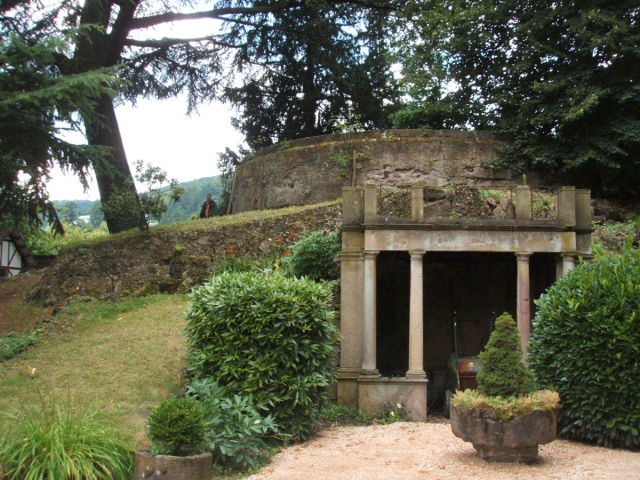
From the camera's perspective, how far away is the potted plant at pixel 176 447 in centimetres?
713

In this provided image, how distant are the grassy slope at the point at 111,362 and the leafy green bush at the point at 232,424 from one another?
796 mm

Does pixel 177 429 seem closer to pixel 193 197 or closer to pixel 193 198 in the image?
pixel 193 198

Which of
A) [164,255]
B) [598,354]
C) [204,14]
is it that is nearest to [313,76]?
[204,14]

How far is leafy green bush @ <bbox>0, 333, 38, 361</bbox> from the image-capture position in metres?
11.9

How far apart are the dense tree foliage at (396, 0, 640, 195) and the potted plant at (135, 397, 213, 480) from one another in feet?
40.0

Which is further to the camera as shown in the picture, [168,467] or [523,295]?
[523,295]

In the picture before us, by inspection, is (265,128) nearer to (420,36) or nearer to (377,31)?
(377,31)

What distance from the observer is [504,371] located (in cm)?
769

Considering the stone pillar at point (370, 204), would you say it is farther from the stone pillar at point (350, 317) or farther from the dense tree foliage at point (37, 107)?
the dense tree foliage at point (37, 107)

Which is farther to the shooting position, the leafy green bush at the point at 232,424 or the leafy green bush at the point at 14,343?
the leafy green bush at the point at 14,343

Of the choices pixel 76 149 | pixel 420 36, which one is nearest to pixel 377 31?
pixel 420 36

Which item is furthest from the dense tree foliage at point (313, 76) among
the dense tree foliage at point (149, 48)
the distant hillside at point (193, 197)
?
the distant hillside at point (193, 197)

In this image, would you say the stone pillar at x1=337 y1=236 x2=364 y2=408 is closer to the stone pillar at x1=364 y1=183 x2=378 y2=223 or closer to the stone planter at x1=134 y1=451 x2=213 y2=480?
the stone pillar at x1=364 y1=183 x2=378 y2=223

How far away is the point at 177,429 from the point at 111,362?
4.40 meters
